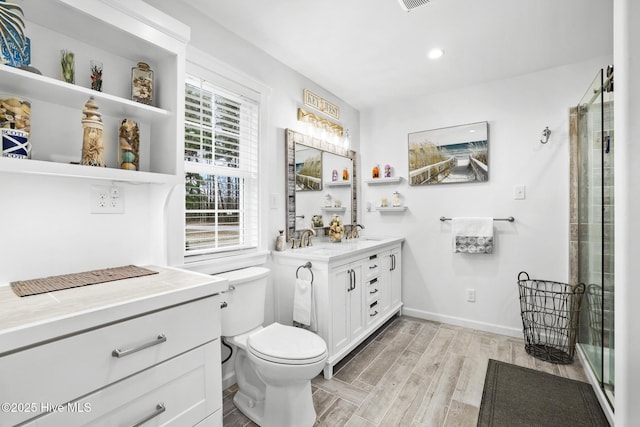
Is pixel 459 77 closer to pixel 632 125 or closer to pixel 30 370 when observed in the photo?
pixel 632 125

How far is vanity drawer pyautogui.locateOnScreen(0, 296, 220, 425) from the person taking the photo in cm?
76

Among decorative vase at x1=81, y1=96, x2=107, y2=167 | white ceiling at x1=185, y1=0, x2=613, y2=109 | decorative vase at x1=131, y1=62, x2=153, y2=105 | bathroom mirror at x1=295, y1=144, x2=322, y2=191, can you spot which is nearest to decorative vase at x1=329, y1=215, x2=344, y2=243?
bathroom mirror at x1=295, y1=144, x2=322, y2=191

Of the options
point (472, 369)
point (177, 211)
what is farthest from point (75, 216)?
point (472, 369)

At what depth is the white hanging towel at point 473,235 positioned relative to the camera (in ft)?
9.25

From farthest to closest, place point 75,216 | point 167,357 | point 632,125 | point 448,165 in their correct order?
point 448,165 < point 75,216 < point 632,125 < point 167,357

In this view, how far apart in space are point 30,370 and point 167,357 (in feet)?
1.25

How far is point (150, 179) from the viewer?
1.40 metres

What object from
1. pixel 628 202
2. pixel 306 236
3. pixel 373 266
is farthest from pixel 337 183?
pixel 628 202

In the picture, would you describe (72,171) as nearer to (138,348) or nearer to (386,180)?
(138,348)

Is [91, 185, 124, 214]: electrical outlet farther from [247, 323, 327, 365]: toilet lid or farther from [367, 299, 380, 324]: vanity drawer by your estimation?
[367, 299, 380, 324]: vanity drawer

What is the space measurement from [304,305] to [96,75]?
67.9 inches

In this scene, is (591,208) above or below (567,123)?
below

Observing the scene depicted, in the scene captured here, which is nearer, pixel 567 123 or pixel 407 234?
pixel 567 123

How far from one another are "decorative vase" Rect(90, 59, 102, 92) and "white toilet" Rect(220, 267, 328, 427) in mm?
1138
